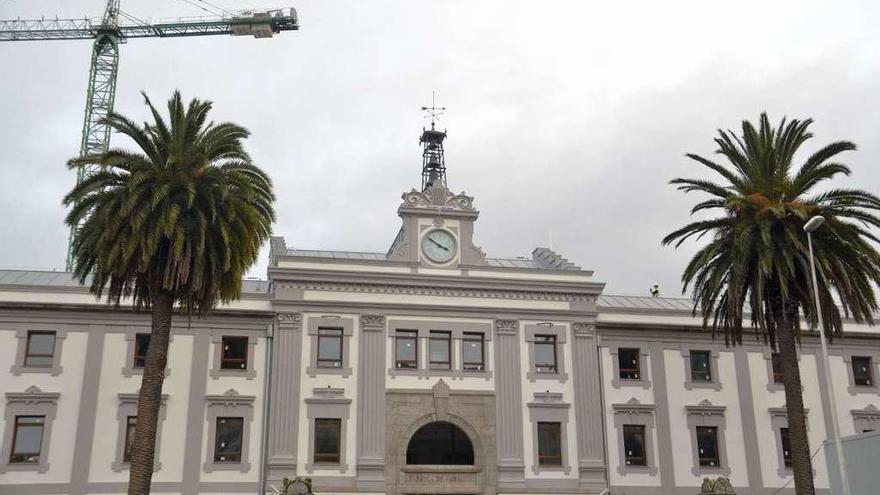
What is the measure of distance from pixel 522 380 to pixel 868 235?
15836 mm

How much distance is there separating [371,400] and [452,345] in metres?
4.53

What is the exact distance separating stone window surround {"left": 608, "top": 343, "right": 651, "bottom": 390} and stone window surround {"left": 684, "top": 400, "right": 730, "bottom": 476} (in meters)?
2.33

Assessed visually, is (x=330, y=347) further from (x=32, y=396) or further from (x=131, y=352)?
(x=32, y=396)

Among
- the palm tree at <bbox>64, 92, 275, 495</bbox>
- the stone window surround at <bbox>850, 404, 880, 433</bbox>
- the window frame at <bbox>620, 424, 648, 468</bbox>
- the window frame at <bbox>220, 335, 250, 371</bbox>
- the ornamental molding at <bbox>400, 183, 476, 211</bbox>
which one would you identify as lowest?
the window frame at <bbox>620, 424, 648, 468</bbox>

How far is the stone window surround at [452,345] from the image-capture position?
3972 cm

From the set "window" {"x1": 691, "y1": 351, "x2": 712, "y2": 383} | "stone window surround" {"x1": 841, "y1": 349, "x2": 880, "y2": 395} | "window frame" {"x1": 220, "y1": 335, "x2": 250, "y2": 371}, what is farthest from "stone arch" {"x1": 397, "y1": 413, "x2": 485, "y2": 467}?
"stone window surround" {"x1": 841, "y1": 349, "x2": 880, "y2": 395}

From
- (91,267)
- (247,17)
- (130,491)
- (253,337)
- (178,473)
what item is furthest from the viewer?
(247,17)

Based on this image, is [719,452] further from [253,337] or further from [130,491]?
[130,491]

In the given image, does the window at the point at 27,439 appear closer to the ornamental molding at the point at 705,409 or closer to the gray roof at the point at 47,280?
the gray roof at the point at 47,280

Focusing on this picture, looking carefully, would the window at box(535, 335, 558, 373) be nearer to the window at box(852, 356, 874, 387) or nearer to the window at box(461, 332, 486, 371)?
the window at box(461, 332, 486, 371)

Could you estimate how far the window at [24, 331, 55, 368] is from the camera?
3741 cm

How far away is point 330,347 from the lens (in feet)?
130

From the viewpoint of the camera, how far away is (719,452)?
4181 centimetres

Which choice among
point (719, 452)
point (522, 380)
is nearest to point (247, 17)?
point (522, 380)
